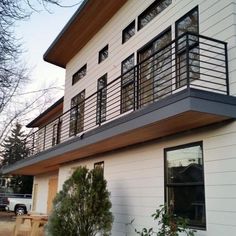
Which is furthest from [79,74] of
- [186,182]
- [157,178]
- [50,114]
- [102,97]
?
[186,182]

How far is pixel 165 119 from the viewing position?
6641 mm

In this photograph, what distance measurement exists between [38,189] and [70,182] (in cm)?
1215

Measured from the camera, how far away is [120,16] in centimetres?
1155

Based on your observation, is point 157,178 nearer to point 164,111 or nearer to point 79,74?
point 164,111

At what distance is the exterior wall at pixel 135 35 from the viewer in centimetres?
692

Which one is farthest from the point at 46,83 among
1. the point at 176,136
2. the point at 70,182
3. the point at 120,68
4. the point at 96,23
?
the point at 176,136

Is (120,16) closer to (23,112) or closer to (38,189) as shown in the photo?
(38,189)

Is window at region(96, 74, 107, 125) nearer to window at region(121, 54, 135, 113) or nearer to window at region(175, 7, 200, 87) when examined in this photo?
window at region(121, 54, 135, 113)

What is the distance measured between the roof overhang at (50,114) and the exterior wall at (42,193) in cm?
334

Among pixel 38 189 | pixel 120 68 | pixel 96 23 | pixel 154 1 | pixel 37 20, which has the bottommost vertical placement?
pixel 38 189

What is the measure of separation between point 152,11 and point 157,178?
14.9ft

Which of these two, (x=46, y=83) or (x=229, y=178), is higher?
(x=46, y=83)

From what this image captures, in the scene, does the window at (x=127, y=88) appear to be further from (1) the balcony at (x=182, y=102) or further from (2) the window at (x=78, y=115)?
(2) the window at (x=78, y=115)

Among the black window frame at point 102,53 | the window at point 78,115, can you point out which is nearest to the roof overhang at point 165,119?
the window at point 78,115
